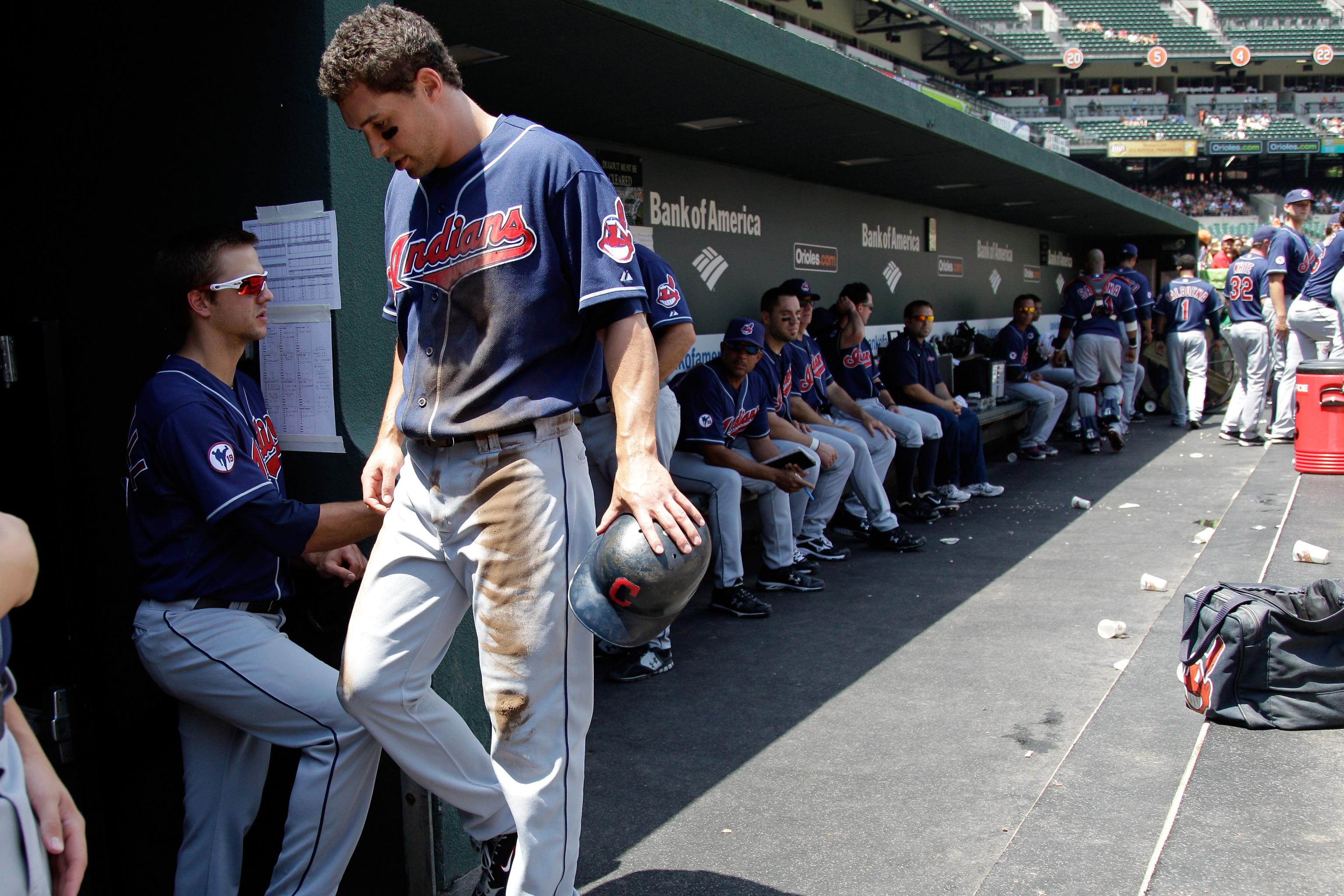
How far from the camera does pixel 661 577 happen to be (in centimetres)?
188

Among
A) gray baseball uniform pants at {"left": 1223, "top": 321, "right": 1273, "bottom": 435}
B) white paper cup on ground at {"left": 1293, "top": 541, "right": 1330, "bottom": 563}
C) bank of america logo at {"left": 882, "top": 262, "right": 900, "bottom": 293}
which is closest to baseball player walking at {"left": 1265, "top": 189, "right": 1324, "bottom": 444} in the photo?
gray baseball uniform pants at {"left": 1223, "top": 321, "right": 1273, "bottom": 435}

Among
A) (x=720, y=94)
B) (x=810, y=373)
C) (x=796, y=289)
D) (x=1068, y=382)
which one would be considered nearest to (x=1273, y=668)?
(x=720, y=94)

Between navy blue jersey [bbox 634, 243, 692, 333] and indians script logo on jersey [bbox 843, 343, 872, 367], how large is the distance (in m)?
4.08

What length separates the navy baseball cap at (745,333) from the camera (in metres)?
5.70

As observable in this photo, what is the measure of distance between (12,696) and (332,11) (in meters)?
1.74

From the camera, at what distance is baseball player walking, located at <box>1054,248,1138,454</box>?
1105 cm

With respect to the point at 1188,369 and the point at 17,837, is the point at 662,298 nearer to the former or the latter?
the point at 17,837

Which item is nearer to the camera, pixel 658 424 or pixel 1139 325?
pixel 658 424

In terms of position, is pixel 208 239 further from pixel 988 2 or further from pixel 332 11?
pixel 988 2

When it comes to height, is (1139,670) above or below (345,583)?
below

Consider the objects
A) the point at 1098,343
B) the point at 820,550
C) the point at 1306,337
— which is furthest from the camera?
the point at 1098,343

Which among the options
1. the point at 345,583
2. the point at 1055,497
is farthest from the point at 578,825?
the point at 1055,497

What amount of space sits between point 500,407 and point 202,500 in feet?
2.62

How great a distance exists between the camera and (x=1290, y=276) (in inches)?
357
